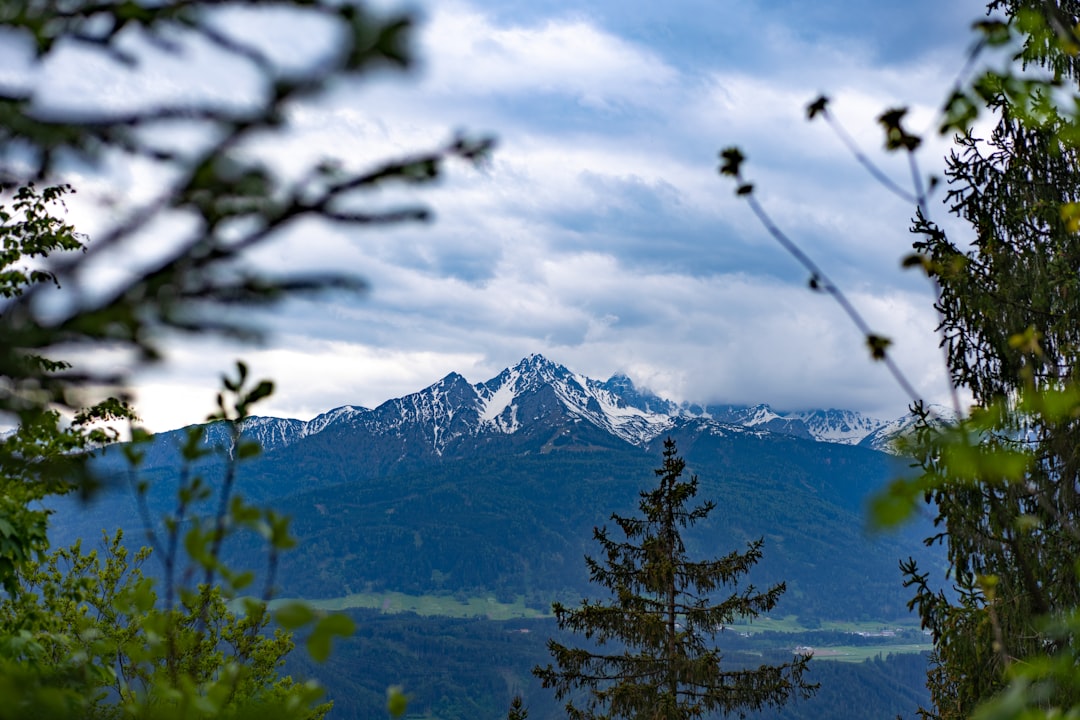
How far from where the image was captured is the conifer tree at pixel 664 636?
1792cm

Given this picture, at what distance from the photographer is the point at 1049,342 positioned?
38.8ft

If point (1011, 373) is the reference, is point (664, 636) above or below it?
below

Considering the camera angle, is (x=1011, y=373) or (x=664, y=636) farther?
(x=664, y=636)

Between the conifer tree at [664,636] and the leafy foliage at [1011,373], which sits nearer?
the leafy foliage at [1011,373]

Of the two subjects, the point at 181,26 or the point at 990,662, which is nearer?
the point at 181,26

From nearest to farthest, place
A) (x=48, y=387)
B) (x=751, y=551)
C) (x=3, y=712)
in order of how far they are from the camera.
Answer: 1. (x=3, y=712)
2. (x=48, y=387)
3. (x=751, y=551)

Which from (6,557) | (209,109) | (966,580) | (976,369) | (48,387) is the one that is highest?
(976,369)

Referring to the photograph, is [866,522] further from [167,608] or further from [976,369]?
[976,369]

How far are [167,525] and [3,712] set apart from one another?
2.18 feet

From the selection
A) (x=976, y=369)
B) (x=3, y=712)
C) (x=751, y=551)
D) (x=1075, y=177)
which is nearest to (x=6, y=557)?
(x=3, y=712)

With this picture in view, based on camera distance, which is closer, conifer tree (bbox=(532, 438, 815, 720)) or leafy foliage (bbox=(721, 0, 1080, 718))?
leafy foliage (bbox=(721, 0, 1080, 718))

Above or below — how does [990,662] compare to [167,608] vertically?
below

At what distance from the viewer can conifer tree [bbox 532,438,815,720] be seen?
1792 cm

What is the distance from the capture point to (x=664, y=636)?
60.8ft
